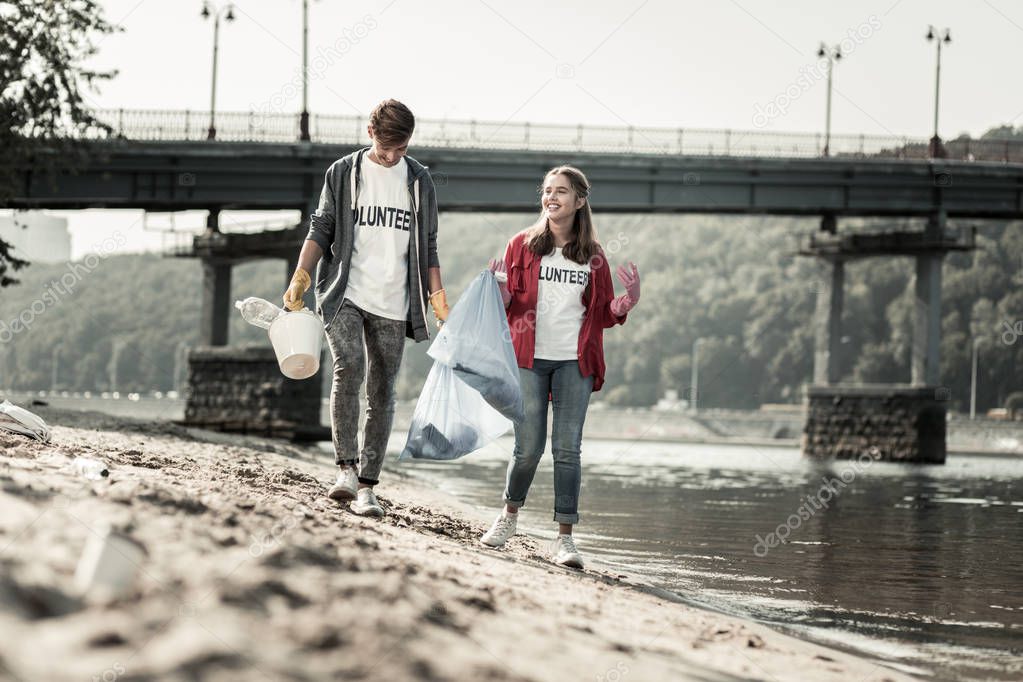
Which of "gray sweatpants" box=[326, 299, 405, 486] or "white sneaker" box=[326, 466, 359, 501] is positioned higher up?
"gray sweatpants" box=[326, 299, 405, 486]

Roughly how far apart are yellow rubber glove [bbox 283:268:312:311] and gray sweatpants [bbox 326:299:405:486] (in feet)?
0.72

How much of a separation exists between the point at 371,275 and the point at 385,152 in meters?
0.63

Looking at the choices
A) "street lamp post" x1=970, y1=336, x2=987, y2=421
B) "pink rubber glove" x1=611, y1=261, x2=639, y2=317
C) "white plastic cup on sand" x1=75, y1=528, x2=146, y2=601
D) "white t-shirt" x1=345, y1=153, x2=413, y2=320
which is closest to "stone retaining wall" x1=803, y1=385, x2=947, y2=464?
"pink rubber glove" x1=611, y1=261, x2=639, y2=317

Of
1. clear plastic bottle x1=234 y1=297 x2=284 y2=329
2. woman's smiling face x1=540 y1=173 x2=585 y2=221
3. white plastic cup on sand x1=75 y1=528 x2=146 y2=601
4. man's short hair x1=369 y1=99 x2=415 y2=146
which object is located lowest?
white plastic cup on sand x1=75 y1=528 x2=146 y2=601

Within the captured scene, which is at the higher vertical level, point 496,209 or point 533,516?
point 496,209

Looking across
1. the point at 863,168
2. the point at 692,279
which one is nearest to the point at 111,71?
the point at 863,168

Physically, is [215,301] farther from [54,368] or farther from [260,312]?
[54,368]

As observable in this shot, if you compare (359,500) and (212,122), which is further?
(212,122)

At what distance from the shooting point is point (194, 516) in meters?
3.92

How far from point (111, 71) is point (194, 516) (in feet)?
64.4

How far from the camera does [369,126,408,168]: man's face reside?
19.8 ft

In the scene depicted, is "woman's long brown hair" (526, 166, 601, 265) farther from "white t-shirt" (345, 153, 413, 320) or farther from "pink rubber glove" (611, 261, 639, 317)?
"white t-shirt" (345, 153, 413, 320)

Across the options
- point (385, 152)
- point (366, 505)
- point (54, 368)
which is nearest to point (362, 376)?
point (366, 505)

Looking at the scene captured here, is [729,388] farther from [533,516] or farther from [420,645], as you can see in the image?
[420,645]
